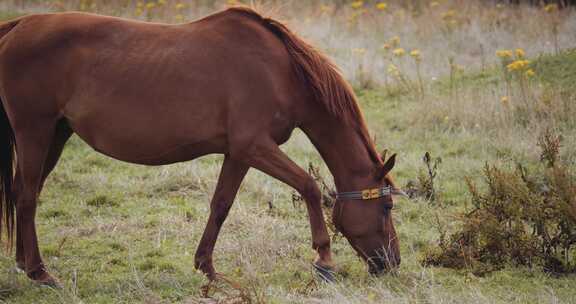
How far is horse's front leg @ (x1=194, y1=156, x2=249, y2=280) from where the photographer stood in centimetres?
535

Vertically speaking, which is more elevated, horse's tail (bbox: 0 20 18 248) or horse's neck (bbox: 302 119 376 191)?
horse's neck (bbox: 302 119 376 191)

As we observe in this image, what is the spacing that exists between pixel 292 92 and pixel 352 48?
7623 mm

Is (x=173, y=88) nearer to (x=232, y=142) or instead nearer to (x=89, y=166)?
(x=232, y=142)

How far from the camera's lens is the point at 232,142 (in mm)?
5020

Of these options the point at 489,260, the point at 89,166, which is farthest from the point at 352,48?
the point at 489,260

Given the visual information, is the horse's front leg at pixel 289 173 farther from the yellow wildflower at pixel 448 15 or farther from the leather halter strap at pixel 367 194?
the yellow wildflower at pixel 448 15

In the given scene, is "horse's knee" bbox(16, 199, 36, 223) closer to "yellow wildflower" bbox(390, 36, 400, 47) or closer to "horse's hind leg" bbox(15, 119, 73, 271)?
"horse's hind leg" bbox(15, 119, 73, 271)

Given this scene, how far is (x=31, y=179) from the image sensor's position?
17.6ft

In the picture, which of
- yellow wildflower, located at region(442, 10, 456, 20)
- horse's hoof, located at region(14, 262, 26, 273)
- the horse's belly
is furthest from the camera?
yellow wildflower, located at region(442, 10, 456, 20)

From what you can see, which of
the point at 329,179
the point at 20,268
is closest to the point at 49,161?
the point at 20,268

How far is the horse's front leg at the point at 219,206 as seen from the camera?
5.35 meters

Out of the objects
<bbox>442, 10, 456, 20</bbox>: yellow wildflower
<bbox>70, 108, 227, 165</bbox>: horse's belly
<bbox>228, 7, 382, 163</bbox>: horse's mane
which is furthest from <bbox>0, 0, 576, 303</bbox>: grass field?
<bbox>70, 108, 227, 165</bbox>: horse's belly

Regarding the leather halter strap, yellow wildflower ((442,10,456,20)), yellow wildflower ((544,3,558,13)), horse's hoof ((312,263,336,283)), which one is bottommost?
horse's hoof ((312,263,336,283))

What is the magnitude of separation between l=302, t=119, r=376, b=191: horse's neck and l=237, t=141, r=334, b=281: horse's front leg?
0.27 meters
